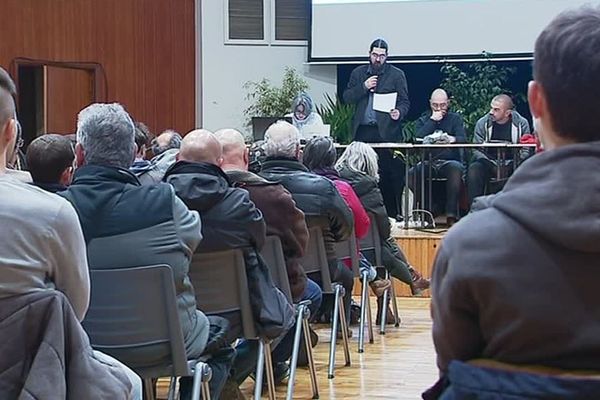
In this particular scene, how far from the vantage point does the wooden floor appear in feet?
14.4

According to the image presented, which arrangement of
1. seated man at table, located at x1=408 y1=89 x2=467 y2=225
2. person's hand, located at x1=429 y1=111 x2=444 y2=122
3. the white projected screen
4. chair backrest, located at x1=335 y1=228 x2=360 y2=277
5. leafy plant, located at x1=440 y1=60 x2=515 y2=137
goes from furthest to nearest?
the white projected screen < leafy plant, located at x1=440 y1=60 x2=515 y2=137 < person's hand, located at x1=429 y1=111 x2=444 y2=122 < seated man at table, located at x1=408 y1=89 x2=467 y2=225 < chair backrest, located at x1=335 y1=228 x2=360 y2=277

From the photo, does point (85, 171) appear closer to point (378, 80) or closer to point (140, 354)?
point (140, 354)

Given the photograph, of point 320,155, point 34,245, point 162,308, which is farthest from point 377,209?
point 34,245

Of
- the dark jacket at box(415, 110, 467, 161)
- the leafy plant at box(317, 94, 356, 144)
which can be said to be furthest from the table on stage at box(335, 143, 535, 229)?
the leafy plant at box(317, 94, 356, 144)

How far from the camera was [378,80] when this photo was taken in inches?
337

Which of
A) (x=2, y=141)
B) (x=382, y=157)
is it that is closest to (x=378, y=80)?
(x=382, y=157)

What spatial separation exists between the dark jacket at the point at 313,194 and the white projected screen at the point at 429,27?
5804 mm

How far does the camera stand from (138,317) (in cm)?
277

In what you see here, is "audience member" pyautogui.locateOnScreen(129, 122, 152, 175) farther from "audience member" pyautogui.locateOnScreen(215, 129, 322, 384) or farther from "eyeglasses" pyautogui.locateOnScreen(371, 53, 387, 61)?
"eyeglasses" pyautogui.locateOnScreen(371, 53, 387, 61)

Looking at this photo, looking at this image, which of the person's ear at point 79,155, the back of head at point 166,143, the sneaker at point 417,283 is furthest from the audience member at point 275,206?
the sneaker at point 417,283

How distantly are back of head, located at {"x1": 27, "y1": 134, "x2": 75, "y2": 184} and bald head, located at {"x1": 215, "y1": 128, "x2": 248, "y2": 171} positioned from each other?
950 mm

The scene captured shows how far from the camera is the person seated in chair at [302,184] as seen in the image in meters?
4.56

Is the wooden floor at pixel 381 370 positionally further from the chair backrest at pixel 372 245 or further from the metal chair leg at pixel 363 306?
the chair backrest at pixel 372 245

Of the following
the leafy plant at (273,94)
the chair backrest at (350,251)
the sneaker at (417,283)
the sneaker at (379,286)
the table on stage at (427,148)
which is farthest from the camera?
the leafy plant at (273,94)
